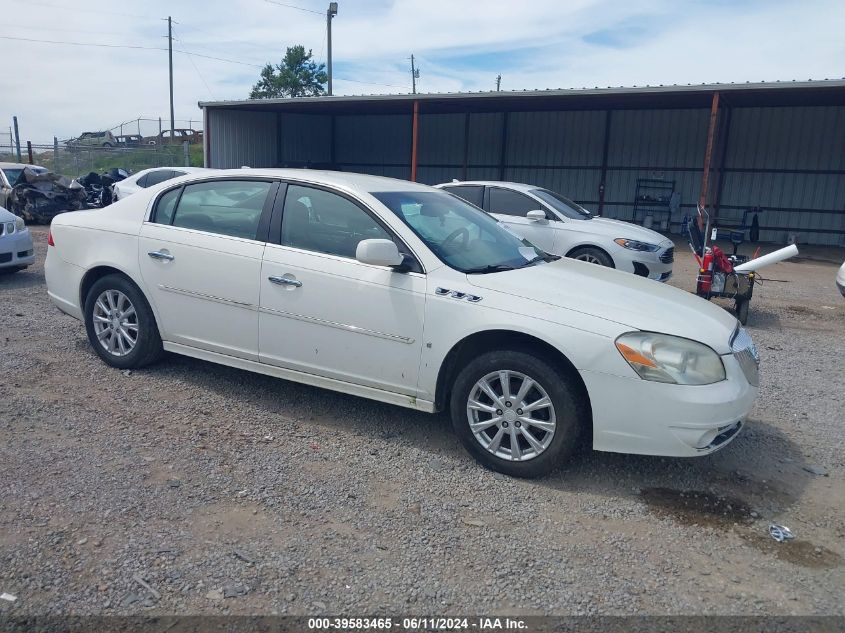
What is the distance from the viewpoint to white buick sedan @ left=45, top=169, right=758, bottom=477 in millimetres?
3871

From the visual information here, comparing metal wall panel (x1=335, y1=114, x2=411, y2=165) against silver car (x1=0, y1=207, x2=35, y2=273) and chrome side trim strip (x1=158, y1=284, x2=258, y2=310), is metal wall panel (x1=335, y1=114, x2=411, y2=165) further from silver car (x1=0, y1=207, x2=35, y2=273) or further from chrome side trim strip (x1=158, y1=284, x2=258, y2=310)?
chrome side trim strip (x1=158, y1=284, x2=258, y2=310)

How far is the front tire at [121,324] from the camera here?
541 cm

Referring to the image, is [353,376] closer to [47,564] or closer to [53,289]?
[47,564]

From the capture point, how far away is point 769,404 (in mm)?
5582

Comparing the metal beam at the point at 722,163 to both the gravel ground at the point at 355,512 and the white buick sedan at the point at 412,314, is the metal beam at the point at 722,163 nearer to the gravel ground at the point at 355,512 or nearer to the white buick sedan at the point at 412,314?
the gravel ground at the point at 355,512

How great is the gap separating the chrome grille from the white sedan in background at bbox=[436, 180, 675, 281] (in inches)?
221

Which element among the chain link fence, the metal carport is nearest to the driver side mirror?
the metal carport

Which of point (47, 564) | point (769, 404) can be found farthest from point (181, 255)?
point (769, 404)

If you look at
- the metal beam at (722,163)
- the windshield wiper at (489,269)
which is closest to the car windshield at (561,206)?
the windshield wiper at (489,269)

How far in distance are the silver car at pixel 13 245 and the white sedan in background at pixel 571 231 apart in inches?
241

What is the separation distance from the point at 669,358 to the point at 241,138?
22.7 m

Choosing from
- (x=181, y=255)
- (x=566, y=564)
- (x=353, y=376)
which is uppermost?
(x=181, y=255)

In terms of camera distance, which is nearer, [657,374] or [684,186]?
[657,374]

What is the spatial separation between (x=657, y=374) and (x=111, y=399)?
11.9ft
